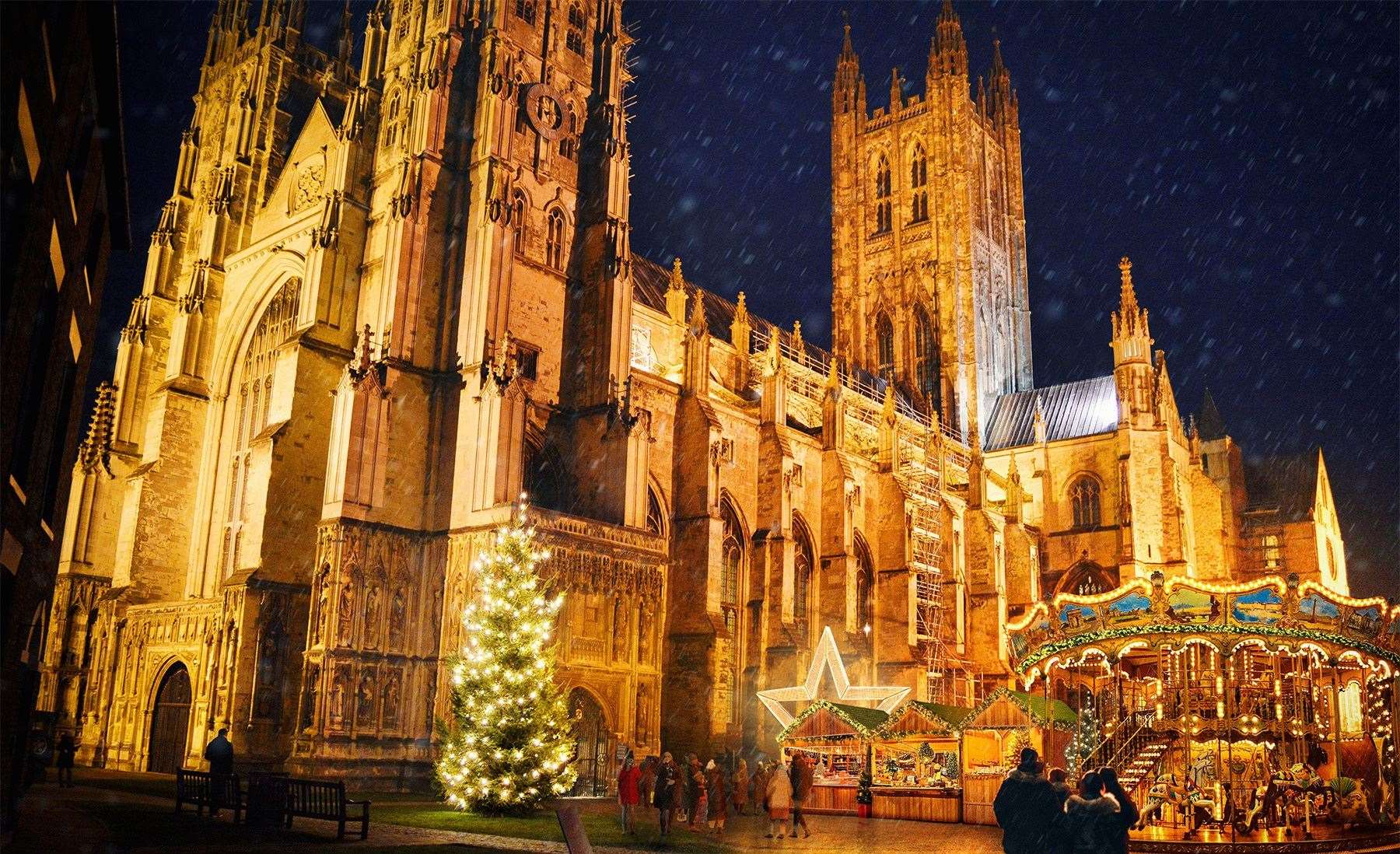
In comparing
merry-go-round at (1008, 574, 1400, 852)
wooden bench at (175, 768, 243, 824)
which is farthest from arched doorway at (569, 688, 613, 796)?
merry-go-round at (1008, 574, 1400, 852)

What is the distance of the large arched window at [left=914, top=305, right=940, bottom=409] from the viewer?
63.1m

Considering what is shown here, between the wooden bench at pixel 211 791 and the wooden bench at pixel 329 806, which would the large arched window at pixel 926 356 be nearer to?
the wooden bench at pixel 211 791

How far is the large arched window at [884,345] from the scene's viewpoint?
65062 millimetres

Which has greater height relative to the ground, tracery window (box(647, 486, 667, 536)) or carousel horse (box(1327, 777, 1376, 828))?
tracery window (box(647, 486, 667, 536))

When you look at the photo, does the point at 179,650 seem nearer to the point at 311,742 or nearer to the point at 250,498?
the point at 250,498

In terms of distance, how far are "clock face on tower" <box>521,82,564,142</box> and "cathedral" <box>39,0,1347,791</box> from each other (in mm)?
84

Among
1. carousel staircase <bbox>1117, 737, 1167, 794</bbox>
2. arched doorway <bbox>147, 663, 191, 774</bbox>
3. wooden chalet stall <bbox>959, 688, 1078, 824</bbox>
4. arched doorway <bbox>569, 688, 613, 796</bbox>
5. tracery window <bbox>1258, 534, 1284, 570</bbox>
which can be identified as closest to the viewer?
carousel staircase <bbox>1117, 737, 1167, 794</bbox>

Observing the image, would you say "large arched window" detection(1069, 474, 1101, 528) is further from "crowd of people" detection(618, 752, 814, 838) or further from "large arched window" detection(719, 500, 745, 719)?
"crowd of people" detection(618, 752, 814, 838)

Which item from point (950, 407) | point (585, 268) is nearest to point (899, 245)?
point (950, 407)

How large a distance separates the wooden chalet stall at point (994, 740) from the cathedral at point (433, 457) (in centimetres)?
815

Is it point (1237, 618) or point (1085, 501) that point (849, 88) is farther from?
point (1237, 618)

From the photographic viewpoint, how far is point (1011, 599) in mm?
51250

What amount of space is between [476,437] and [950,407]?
38.7 metres

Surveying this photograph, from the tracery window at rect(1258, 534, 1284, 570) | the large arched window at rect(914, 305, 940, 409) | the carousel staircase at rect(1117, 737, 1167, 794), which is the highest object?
the large arched window at rect(914, 305, 940, 409)
